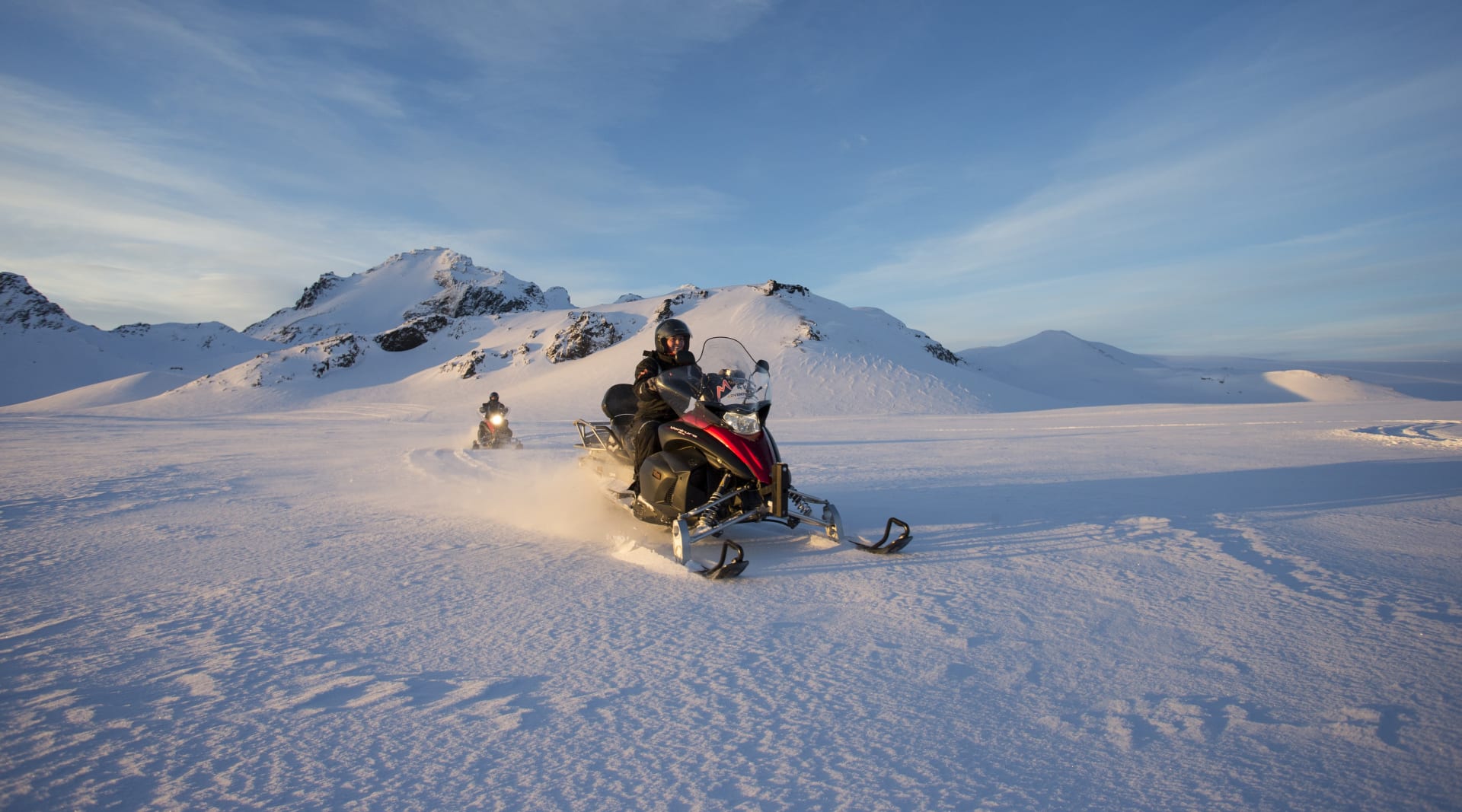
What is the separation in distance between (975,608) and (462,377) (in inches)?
1940

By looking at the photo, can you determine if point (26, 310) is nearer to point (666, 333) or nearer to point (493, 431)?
point (493, 431)

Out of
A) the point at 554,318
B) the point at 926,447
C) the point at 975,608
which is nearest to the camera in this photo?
the point at 975,608

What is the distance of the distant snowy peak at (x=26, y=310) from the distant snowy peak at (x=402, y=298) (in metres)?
25.9

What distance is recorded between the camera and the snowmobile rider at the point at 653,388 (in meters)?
5.97

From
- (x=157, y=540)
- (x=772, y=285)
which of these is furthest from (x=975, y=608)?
(x=772, y=285)

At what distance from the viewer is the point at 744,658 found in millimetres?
3414

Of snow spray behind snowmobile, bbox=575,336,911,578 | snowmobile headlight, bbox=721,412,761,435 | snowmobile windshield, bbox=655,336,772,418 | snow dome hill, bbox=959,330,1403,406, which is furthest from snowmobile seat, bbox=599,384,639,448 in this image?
snow dome hill, bbox=959,330,1403,406

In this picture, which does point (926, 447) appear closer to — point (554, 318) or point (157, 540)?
point (157, 540)

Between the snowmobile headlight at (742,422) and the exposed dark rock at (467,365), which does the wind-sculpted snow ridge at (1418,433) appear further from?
the exposed dark rock at (467,365)

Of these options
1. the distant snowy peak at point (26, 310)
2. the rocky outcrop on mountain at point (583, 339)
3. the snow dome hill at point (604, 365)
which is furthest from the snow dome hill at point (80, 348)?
the rocky outcrop on mountain at point (583, 339)

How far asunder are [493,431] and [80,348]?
115 metres

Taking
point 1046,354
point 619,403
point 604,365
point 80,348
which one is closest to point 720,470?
point 619,403

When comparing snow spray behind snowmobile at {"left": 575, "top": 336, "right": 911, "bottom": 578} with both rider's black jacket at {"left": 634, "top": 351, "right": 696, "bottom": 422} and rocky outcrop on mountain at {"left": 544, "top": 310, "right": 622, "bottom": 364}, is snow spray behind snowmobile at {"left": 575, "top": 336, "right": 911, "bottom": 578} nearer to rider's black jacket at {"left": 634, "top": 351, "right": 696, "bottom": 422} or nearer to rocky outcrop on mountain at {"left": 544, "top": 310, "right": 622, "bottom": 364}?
rider's black jacket at {"left": 634, "top": 351, "right": 696, "bottom": 422}

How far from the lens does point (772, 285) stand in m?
48.7
